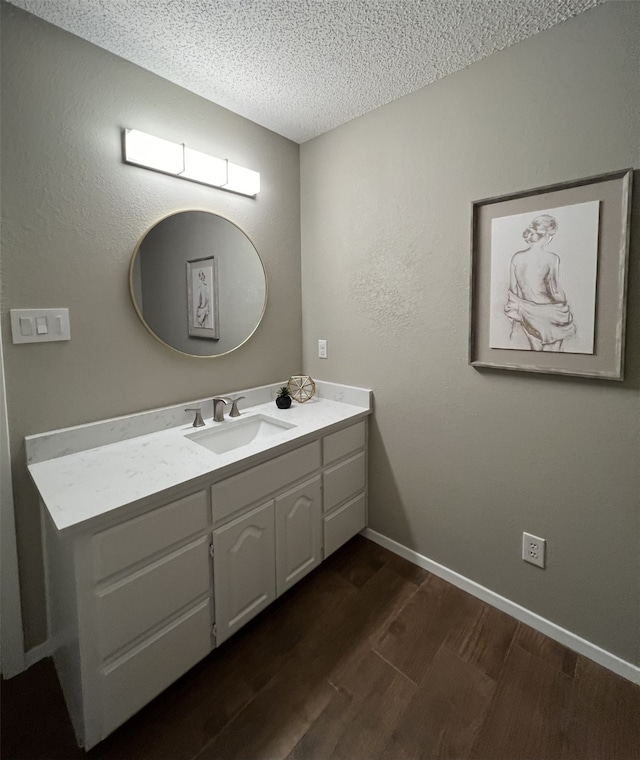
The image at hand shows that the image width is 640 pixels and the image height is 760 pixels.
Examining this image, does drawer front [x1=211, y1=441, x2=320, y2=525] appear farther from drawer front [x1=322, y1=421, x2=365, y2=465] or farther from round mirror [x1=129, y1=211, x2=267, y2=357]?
round mirror [x1=129, y1=211, x2=267, y2=357]

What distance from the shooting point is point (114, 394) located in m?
1.56

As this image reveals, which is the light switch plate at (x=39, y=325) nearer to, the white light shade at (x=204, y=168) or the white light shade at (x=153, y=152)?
the white light shade at (x=153, y=152)

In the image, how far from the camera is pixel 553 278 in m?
1.38

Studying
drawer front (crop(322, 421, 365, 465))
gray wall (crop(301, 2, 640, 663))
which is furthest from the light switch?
gray wall (crop(301, 2, 640, 663))

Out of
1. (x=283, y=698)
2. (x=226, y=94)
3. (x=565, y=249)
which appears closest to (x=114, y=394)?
(x=283, y=698)

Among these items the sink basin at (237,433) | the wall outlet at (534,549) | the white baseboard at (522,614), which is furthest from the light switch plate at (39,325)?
the wall outlet at (534,549)

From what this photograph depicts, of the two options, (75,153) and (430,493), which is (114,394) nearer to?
(75,153)

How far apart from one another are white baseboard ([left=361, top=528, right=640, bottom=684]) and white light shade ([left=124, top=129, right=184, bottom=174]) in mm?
2060

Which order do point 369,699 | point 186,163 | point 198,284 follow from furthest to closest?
point 198,284 → point 186,163 → point 369,699

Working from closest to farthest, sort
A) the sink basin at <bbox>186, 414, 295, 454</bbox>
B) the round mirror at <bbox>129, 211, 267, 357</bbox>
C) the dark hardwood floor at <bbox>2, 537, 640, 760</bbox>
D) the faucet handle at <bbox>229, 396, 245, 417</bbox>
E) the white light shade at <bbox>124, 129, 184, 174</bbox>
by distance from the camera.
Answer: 1. the dark hardwood floor at <bbox>2, 537, 640, 760</bbox>
2. the white light shade at <bbox>124, 129, 184, 174</bbox>
3. the round mirror at <bbox>129, 211, 267, 357</bbox>
4. the sink basin at <bbox>186, 414, 295, 454</bbox>
5. the faucet handle at <bbox>229, 396, 245, 417</bbox>

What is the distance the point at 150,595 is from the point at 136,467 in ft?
1.34

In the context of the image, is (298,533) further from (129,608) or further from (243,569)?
(129,608)

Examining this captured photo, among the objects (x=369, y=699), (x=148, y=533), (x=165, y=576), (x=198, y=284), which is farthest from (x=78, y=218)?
(x=369, y=699)

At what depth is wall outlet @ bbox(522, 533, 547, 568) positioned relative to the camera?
4.99 ft
